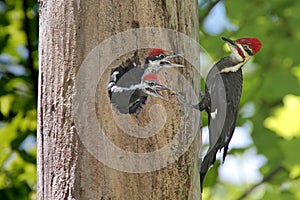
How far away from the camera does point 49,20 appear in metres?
1.96

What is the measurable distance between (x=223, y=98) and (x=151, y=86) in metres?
0.40

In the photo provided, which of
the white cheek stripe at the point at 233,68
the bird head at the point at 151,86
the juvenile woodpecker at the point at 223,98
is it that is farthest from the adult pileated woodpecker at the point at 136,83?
→ the white cheek stripe at the point at 233,68

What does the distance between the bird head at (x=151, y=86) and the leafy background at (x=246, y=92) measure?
1282 mm

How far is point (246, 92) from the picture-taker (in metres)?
3.56

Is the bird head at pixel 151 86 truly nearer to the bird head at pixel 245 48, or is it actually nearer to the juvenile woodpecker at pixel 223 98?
the juvenile woodpecker at pixel 223 98

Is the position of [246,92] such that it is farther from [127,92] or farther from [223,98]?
[127,92]

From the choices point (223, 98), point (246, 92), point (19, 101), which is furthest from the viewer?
point (246, 92)

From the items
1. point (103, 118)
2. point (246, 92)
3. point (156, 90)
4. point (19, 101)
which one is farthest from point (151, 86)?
point (246, 92)

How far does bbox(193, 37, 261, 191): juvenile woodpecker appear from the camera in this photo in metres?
2.12

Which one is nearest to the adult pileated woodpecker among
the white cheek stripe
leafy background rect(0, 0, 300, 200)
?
the white cheek stripe

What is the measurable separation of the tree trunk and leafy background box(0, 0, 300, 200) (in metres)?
1.15

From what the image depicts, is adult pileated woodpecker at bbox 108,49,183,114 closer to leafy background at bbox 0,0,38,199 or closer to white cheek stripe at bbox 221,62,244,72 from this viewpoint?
white cheek stripe at bbox 221,62,244,72

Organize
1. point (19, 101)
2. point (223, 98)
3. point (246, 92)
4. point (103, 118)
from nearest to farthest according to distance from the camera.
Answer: point (103, 118)
point (223, 98)
point (19, 101)
point (246, 92)

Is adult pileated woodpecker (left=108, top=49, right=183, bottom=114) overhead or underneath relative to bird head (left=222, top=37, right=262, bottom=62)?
underneath
